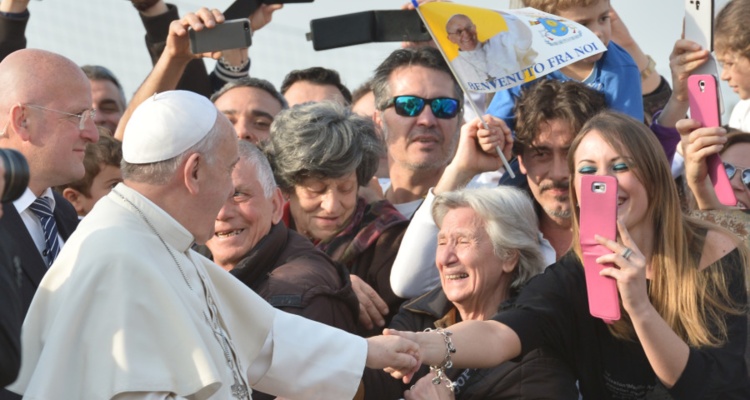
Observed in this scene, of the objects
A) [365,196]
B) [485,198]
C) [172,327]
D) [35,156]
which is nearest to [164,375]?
[172,327]

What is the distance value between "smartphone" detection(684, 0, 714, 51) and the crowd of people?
7cm

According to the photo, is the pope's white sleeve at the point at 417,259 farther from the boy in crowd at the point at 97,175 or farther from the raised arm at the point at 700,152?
the boy in crowd at the point at 97,175

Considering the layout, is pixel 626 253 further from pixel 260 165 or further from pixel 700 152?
pixel 260 165

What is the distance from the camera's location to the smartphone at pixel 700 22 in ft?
20.5

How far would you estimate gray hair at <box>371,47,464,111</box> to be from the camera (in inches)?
274

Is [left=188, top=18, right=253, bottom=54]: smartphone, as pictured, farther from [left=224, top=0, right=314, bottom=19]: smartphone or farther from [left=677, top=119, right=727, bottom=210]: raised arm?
[left=677, top=119, right=727, bottom=210]: raised arm

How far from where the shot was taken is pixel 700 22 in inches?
247

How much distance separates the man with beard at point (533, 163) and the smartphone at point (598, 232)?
1113 millimetres

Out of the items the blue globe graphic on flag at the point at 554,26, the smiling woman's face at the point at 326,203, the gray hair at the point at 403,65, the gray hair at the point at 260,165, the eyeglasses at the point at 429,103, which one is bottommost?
the smiling woman's face at the point at 326,203

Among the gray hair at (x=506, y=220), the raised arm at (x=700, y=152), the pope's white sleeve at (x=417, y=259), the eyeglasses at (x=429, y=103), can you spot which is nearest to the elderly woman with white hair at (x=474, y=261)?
the gray hair at (x=506, y=220)

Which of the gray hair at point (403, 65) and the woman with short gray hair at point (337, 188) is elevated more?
the gray hair at point (403, 65)

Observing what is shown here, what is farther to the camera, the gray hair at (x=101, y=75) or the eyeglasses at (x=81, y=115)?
the gray hair at (x=101, y=75)

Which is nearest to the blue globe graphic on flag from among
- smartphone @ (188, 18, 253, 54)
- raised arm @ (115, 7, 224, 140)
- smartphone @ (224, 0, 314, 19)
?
smartphone @ (188, 18, 253, 54)

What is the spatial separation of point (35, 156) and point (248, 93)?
7.18ft
